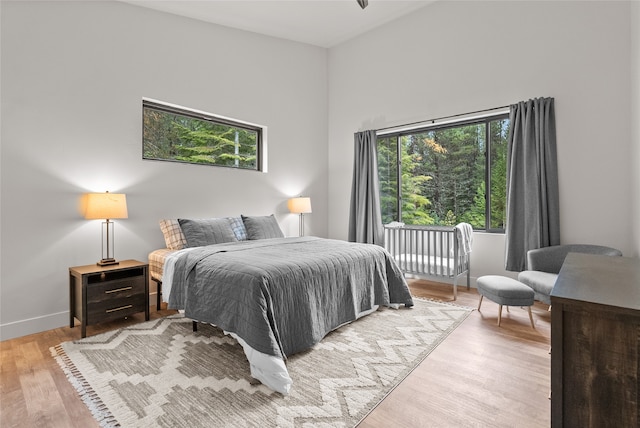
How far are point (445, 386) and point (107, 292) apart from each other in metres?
2.69

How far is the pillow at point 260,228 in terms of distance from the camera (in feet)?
12.3

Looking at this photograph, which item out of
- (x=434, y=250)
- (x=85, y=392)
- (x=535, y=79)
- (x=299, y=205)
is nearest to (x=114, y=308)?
(x=85, y=392)

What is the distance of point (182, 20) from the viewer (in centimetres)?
367

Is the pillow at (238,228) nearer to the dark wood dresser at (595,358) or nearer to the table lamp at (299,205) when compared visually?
the table lamp at (299,205)

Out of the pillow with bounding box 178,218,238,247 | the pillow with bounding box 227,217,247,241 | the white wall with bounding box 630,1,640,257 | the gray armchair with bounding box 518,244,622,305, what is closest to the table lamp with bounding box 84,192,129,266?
the pillow with bounding box 178,218,238,247

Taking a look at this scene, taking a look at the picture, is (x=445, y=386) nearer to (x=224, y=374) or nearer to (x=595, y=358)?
(x=595, y=358)

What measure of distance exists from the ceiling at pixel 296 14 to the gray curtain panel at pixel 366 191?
1.58 m

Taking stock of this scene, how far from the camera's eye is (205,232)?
10.9 feet

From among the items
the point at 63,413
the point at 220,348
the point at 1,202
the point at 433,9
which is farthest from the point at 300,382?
the point at 433,9

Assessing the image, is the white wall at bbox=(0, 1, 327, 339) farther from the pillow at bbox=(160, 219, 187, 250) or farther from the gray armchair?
the gray armchair

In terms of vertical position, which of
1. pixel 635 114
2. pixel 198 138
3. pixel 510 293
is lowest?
pixel 510 293

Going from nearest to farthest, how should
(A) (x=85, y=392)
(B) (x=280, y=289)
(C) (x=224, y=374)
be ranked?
(A) (x=85, y=392)
(C) (x=224, y=374)
(B) (x=280, y=289)

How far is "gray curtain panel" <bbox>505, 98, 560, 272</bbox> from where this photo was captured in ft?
10.8

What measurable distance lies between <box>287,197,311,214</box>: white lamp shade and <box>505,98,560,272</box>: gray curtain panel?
2611mm
